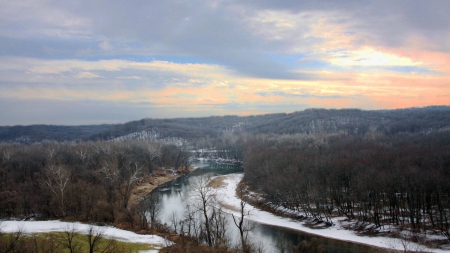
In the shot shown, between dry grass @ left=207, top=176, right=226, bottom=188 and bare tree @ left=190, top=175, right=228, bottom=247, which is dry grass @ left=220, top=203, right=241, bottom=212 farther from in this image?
bare tree @ left=190, top=175, right=228, bottom=247

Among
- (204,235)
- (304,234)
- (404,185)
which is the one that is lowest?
(304,234)

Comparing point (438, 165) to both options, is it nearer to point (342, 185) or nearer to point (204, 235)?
point (342, 185)

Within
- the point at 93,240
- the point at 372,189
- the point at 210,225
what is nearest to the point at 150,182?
the point at 210,225

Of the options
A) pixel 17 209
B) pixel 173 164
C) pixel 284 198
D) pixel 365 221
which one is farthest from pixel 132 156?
pixel 365 221

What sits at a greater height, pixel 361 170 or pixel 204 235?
pixel 361 170

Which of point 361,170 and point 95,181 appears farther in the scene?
point 95,181

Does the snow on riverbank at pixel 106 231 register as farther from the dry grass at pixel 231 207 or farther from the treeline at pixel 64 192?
the dry grass at pixel 231 207

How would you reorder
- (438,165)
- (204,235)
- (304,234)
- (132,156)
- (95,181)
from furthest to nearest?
(132,156), (95,181), (438,165), (304,234), (204,235)

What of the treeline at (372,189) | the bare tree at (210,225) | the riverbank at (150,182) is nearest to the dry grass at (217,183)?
the treeline at (372,189)

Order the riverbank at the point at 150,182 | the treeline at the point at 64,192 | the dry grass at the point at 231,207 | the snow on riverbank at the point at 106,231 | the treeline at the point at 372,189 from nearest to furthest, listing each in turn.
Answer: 1. the snow on riverbank at the point at 106,231
2. the treeline at the point at 372,189
3. the treeline at the point at 64,192
4. the dry grass at the point at 231,207
5. the riverbank at the point at 150,182

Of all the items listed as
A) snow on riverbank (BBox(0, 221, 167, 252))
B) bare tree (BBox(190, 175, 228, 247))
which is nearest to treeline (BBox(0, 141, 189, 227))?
snow on riverbank (BBox(0, 221, 167, 252))

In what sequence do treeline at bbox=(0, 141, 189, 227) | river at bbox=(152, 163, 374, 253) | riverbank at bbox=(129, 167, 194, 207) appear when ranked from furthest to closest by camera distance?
riverbank at bbox=(129, 167, 194, 207), treeline at bbox=(0, 141, 189, 227), river at bbox=(152, 163, 374, 253)
